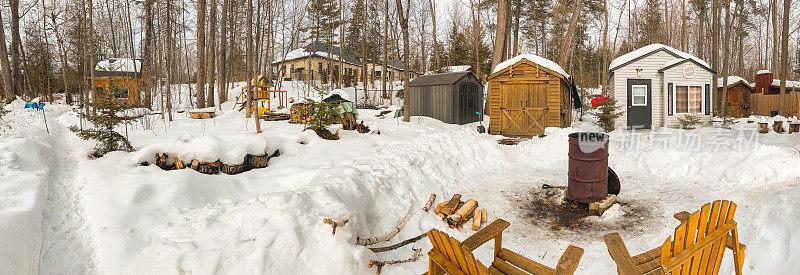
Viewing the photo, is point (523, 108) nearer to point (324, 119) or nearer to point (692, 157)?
point (692, 157)

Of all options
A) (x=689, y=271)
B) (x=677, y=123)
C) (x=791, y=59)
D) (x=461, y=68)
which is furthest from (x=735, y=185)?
(x=791, y=59)

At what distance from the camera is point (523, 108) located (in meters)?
14.0

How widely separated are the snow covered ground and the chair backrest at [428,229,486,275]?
1120 millimetres

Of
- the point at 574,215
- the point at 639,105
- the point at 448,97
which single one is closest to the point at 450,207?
the point at 574,215

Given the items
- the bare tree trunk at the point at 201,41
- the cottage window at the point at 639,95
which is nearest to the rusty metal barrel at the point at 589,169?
the cottage window at the point at 639,95

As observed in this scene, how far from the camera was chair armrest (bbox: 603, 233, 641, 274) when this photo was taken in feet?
7.26

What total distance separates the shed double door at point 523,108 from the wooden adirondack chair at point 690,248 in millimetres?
11404

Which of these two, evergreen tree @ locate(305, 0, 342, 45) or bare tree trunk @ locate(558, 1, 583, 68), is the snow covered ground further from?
evergreen tree @ locate(305, 0, 342, 45)

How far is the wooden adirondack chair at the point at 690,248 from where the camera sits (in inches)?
87.4

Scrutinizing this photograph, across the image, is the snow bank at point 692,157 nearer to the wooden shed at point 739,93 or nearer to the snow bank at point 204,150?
the snow bank at point 204,150

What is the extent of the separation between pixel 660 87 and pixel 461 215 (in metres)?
13.8

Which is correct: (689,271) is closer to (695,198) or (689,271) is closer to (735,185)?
(695,198)

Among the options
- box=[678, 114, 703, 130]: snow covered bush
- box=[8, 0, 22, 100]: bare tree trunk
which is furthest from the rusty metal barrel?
box=[8, 0, 22, 100]: bare tree trunk

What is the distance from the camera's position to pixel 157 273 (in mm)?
2742
